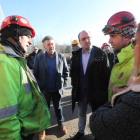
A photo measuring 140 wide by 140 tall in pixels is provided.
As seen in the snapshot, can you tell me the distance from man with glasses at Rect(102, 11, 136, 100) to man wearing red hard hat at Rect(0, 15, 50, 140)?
1093 mm

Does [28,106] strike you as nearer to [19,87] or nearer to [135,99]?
[19,87]

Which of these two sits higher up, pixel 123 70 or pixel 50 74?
pixel 123 70

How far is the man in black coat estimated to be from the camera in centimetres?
237

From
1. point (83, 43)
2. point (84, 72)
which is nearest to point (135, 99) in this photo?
point (84, 72)

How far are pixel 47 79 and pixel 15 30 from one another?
164cm

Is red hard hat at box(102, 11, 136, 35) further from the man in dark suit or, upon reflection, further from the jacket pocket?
the man in dark suit

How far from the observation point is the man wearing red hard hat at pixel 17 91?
103cm

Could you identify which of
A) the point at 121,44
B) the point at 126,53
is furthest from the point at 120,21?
the point at 126,53

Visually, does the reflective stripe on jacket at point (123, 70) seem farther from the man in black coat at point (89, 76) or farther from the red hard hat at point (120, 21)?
the man in black coat at point (89, 76)

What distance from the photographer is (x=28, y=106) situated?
1.35m

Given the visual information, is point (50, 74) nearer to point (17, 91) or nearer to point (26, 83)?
point (26, 83)

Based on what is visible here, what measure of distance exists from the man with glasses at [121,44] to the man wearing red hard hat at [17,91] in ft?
3.58

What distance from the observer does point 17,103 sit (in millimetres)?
1121

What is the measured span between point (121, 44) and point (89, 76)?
992 millimetres
